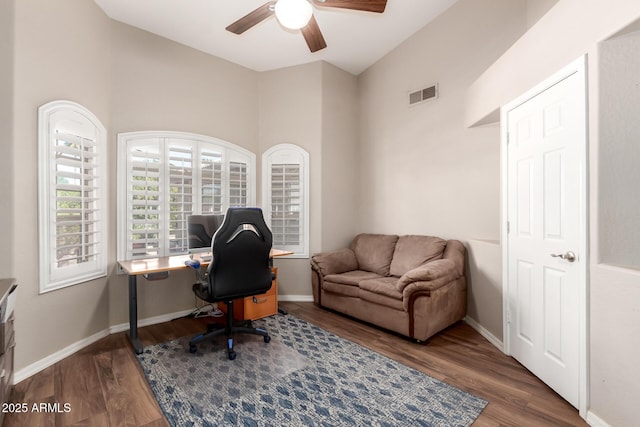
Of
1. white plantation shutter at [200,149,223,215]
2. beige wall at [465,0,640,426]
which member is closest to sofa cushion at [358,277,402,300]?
beige wall at [465,0,640,426]

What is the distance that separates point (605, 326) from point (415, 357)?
132 cm

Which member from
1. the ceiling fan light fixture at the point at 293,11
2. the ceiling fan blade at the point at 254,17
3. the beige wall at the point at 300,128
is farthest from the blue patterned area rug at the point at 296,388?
the ceiling fan blade at the point at 254,17

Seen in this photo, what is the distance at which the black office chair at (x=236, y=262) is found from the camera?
2.43 m

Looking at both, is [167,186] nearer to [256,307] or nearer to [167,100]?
[167,100]

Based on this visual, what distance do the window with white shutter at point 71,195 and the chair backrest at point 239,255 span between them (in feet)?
4.29

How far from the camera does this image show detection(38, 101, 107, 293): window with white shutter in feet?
7.68

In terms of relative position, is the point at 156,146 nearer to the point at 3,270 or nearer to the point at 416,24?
the point at 3,270

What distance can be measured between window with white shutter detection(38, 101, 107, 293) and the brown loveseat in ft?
7.87

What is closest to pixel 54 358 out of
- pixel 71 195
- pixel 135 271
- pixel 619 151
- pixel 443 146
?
pixel 135 271

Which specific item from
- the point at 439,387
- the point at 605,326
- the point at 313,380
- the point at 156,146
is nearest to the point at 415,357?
the point at 439,387

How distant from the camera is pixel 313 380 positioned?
2131 mm

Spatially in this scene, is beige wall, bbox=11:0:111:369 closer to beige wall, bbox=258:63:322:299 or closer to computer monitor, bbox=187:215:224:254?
computer monitor, bbox=187:215:224:254

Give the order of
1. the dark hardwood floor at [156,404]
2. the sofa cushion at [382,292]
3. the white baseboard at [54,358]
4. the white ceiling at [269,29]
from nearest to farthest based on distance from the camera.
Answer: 1. the dark hardwood floor at [156,404]
2. the white baseboard at [54,358]
3. the sofa cushion at [382,292]
4. the white ceiling at [269,29]

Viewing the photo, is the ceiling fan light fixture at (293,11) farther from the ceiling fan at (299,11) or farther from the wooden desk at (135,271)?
the wooden desk at (135,271)
